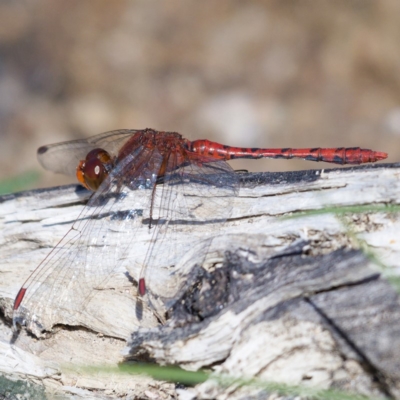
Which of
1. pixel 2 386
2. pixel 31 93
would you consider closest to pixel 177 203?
pixel 2 386

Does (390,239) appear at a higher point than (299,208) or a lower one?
lower

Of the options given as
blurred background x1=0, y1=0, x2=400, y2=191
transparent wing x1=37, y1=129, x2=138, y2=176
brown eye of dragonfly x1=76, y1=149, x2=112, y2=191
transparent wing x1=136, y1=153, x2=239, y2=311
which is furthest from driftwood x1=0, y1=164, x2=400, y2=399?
blurred background x1=0, y1=0, x2=400, y2=191

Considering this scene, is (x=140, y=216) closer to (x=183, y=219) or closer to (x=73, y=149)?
(x=183, y=219)

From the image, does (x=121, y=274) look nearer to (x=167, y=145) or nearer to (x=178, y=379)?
Answer: (x=178, y=379)

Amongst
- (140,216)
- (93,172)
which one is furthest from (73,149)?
(140,216)

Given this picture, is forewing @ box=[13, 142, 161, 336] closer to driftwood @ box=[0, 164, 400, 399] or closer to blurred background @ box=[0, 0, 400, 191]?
driftwood @ box=[0, 164, 400, 399]

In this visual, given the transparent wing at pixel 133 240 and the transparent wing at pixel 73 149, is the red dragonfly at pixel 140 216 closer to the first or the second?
the transparent wing at pixel 133 240
